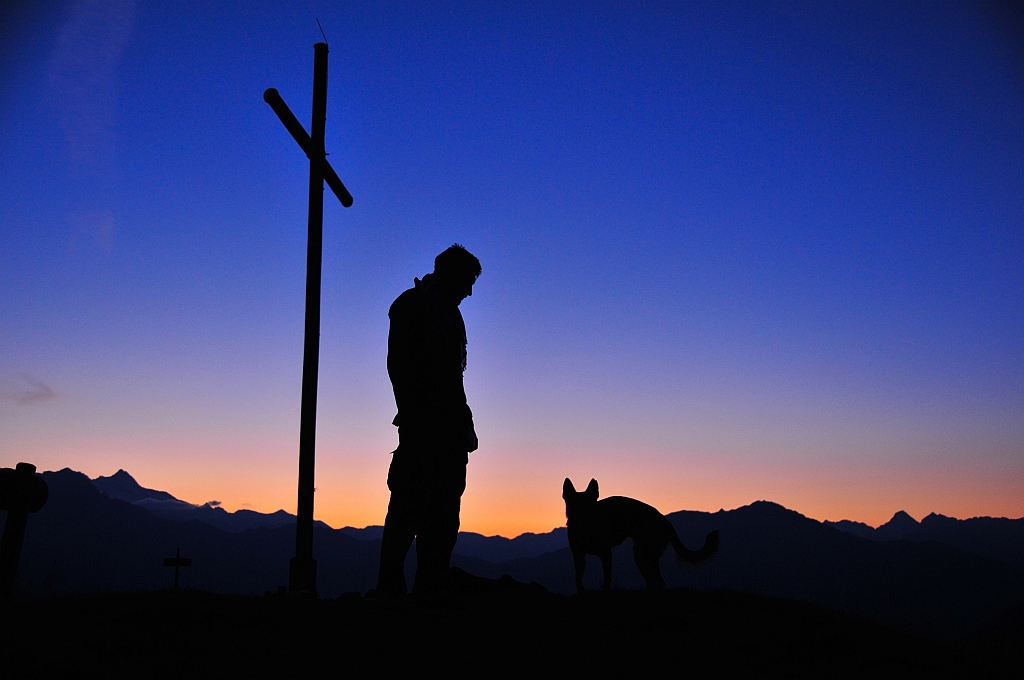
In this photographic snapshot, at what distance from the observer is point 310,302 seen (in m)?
7.18

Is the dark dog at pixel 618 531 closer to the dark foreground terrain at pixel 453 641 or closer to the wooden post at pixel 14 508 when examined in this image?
the dark foreground terrain at pixel 453 641

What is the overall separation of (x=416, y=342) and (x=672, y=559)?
225 inches

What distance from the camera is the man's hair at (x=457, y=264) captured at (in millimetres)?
6859

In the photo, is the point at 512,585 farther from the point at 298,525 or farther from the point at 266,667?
the point at 266,667

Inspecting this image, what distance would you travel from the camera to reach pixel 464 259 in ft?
Answer: 22.5

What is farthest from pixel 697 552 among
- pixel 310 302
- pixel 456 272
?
pixel 310 302

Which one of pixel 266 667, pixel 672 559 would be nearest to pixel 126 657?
pixel 266 667

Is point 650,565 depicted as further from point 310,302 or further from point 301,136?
point 301,136

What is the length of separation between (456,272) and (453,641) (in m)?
3.26

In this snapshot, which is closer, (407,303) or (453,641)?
(453,641)

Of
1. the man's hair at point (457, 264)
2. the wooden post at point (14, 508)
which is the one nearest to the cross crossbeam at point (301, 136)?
the man's hair at point (457, 264)

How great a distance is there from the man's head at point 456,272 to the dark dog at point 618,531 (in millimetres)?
4262

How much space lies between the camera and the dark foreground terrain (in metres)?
4.34

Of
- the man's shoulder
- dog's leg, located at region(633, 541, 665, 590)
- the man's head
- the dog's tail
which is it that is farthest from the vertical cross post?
the dog's tail
